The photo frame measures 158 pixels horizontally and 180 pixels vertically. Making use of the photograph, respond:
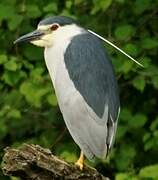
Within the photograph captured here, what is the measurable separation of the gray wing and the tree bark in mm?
253

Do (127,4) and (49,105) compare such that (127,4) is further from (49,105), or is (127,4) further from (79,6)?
(49,105)

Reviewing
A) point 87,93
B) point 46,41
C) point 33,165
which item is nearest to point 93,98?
point 87,93

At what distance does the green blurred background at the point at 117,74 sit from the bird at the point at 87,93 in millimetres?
862

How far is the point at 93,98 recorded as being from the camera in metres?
3.95

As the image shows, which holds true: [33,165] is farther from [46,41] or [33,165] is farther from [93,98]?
[46,41]

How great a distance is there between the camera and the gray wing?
3.96 meters

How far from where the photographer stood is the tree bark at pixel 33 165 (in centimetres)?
364

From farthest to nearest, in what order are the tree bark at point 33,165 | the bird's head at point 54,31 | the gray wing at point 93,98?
the bird's head at point 54,31, the gray wing at point 93,98, the tree bark at point 33,165

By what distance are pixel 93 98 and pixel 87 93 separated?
1.4 inches

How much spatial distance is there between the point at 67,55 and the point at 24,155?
1.92ft

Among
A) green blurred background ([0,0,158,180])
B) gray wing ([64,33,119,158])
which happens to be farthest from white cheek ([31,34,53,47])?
green blurred background ([0,0,158,180])

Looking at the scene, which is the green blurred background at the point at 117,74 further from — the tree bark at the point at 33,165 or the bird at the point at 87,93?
the tree bark at the point at 33,165

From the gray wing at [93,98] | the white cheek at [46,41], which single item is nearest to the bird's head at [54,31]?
the white cheek at [46,41]

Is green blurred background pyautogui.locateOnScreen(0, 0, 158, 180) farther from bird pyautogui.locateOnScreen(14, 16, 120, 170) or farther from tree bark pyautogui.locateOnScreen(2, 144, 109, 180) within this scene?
tree bark pyautogui.locateOnScreen(2, 144, 109, 180)
